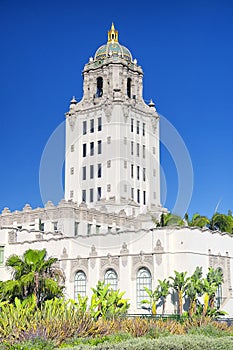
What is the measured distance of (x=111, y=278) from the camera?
146ft

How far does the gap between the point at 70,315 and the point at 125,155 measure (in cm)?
5267

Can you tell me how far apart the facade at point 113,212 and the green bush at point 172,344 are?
841 inches

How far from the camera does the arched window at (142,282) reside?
42.5m

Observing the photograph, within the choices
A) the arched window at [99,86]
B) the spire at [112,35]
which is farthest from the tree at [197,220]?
the spire at [112,35]

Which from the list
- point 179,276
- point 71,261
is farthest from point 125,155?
point 179,276

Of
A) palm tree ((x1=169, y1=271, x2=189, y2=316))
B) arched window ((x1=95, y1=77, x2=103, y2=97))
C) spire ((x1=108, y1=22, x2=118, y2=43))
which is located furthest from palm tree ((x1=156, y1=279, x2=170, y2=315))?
spire ((x1=108, y1=22, x2=118, y2=43))

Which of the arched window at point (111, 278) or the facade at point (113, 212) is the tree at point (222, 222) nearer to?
the facade at point (113, 212)

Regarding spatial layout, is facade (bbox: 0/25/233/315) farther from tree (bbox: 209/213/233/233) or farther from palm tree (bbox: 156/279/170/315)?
tree (bbox: 209/213/233/233)

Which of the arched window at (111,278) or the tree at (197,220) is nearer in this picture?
the arched window at (111,278)

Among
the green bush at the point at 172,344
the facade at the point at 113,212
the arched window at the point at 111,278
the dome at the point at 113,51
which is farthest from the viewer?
the dome at the point at 113,51

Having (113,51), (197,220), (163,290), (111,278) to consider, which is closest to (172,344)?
(163,290)

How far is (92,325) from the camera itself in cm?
2188

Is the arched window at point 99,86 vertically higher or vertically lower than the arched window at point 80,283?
higher

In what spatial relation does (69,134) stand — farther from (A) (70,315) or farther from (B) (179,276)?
(A) (70,315)
